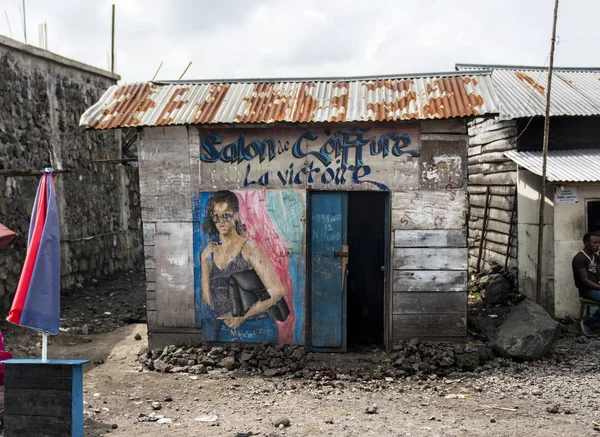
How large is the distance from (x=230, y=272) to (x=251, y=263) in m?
0.31

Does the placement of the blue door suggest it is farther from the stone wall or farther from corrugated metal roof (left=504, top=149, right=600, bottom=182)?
the stone wall

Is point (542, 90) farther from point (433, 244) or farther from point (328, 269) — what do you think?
point (328, 269)

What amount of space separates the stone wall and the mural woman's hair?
373 cm

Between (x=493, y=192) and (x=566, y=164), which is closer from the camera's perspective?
(x=566, y=164)

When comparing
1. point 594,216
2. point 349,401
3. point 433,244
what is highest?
point 594,216

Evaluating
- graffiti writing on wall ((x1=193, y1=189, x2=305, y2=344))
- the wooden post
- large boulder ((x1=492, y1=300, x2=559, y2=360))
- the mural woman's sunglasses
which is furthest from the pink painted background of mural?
the wooden post

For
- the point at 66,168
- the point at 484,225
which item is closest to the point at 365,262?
the point at 484,225

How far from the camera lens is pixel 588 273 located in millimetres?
8859

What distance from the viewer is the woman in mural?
7883 mm

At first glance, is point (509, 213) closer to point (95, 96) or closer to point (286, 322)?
point (286, 322)

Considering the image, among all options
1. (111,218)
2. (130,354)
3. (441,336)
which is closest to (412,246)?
(441,336)

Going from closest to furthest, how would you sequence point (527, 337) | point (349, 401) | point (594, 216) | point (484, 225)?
point (349, 401) < point (527, 337) < point (594, 216) < point (484, 225)

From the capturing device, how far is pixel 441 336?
7.80 meters

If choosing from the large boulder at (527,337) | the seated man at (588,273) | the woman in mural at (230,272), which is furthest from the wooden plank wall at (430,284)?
the seated man at (588,273)
